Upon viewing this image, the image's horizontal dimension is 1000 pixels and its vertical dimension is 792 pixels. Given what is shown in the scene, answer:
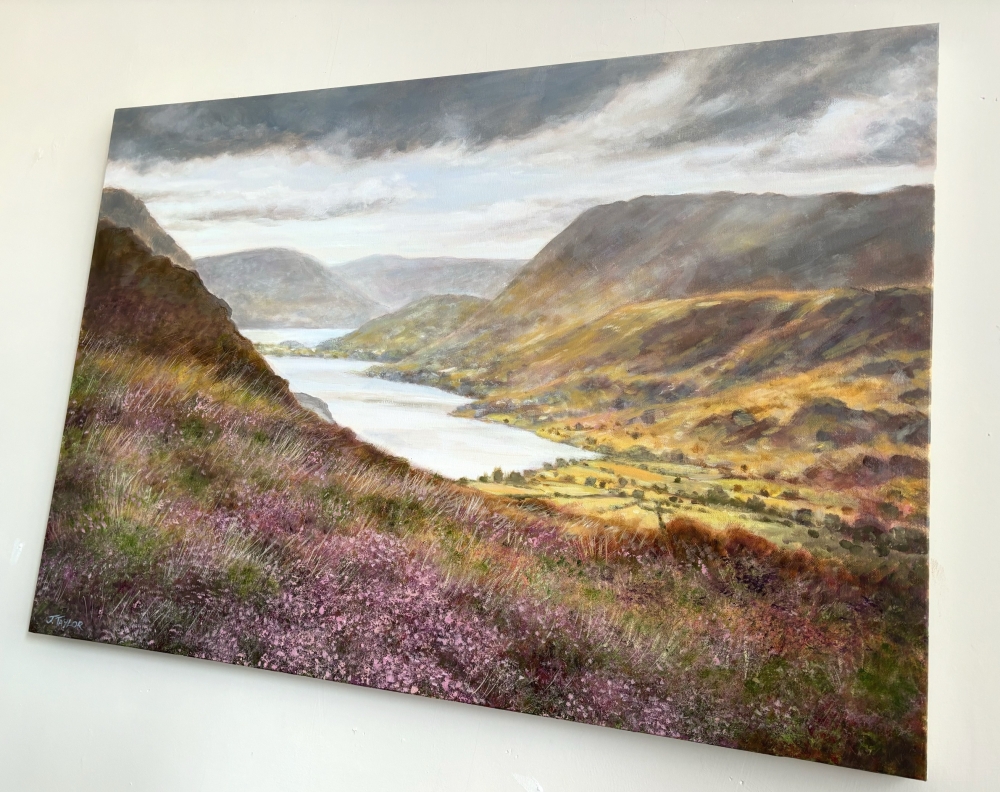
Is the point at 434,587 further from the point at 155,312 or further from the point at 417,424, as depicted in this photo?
the point at 155,312

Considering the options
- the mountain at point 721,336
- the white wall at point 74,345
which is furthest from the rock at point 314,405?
the white wall at point 74,345

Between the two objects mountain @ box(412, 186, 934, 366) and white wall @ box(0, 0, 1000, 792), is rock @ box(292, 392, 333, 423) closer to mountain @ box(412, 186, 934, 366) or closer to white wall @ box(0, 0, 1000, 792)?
mountain @ box(412, 186, 934, 366)

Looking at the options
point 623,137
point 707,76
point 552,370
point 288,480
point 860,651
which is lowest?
point 860,651

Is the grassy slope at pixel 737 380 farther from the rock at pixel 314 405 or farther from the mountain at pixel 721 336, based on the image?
the rock at pixel 314 405

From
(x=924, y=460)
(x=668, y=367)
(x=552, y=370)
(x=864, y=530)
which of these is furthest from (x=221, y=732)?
(x=924, y=460)

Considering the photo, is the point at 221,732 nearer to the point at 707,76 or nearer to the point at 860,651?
the point at 860,651
